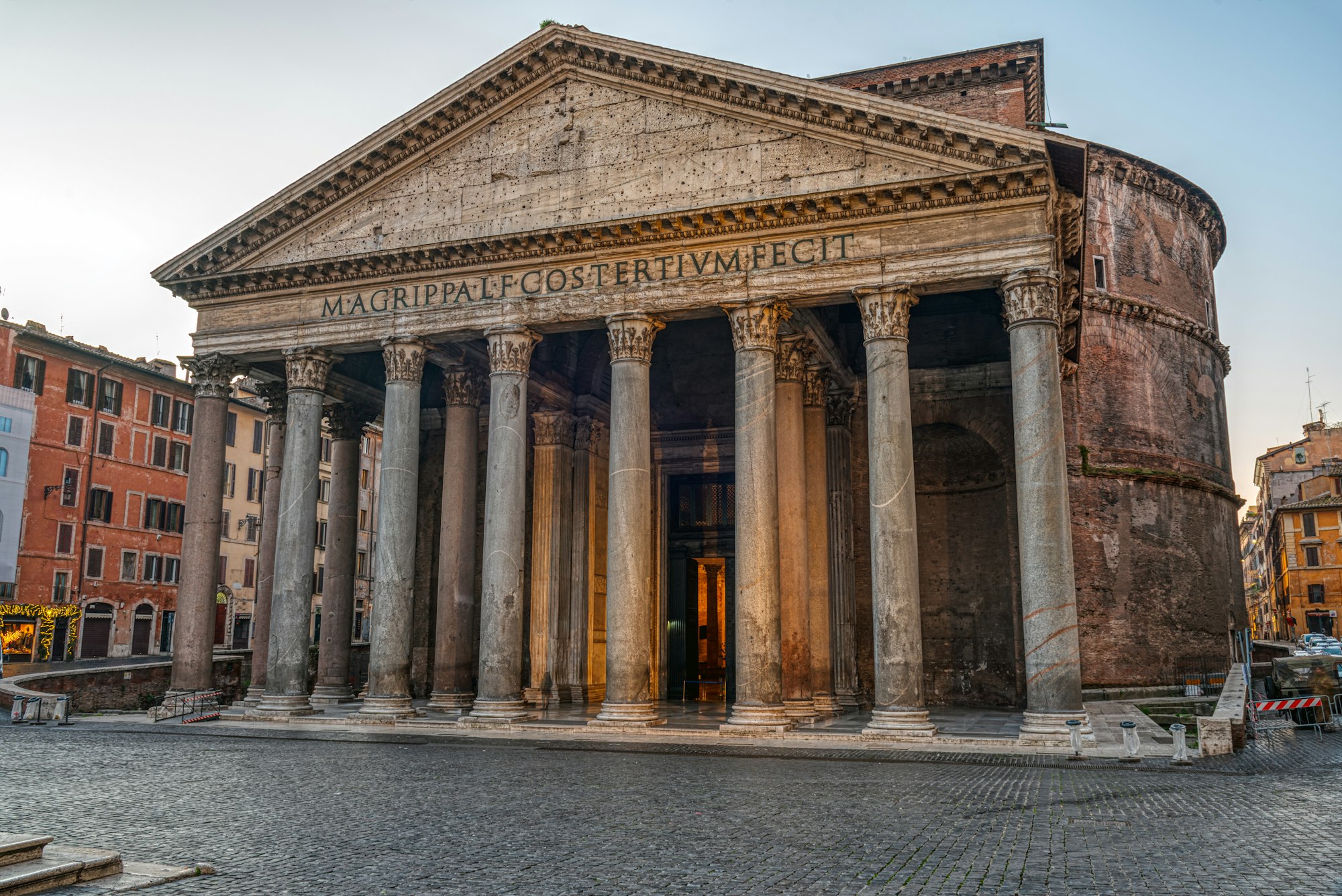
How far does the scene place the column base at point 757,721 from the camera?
49.9 feet

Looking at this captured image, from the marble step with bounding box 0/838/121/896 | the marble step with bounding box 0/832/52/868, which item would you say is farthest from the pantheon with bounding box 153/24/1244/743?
the marble step with bounding box 0/832/52/868

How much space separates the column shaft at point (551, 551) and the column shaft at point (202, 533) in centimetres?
621

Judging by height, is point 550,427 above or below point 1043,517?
above

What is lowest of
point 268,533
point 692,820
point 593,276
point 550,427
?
point 692,820

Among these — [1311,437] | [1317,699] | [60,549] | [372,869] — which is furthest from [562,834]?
[1311,437]

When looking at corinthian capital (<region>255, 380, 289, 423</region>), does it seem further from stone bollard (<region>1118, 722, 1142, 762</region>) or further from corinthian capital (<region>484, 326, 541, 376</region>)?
stone bollard (<region>1118, 722, 1142, 762</region>)

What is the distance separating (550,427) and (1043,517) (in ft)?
36.9

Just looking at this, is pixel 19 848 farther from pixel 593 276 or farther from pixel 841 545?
pixel 841 545

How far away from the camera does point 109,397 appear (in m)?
39.3

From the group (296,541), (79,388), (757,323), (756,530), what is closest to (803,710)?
(756,530)

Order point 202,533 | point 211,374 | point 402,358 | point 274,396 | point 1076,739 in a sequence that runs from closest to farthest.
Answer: point 1076,739, point 402,358, point 202,533, point 211,374, point 274,396

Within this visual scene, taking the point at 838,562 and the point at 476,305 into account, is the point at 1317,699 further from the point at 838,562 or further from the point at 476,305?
the point at 476,305

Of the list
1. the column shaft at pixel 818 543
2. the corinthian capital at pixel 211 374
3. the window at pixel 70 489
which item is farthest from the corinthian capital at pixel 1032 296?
the window at pixel 70 489

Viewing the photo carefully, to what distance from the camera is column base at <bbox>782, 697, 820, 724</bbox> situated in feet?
54.7
